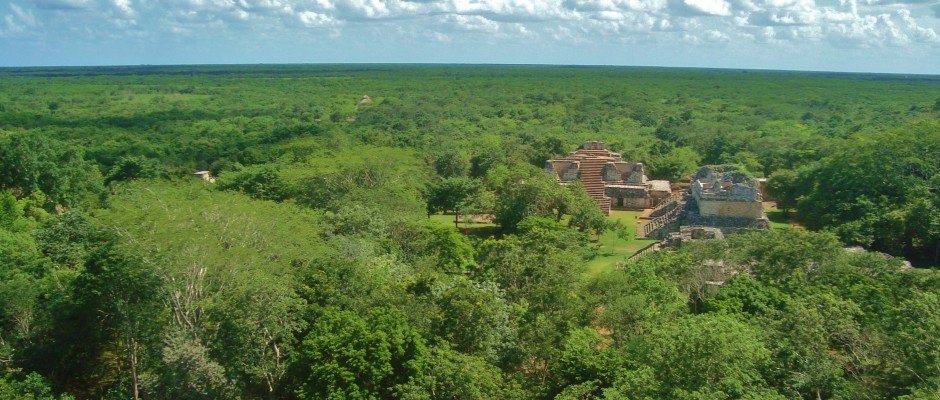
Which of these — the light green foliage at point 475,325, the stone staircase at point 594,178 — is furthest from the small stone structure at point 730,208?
the light green foliage at point 475,325

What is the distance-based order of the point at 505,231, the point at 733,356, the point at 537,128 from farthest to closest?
the point at 537,128
the point at 505,231
the point at 733,356

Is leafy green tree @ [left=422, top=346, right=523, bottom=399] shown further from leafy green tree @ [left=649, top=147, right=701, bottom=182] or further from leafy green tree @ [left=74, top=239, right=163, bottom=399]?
leafy green tree @ [left=649, top=147, right=701, bottom=182]

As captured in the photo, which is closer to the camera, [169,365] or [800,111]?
[169,365]

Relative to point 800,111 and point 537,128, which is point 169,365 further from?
point 800,111

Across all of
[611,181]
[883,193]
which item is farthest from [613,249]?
[883,193]

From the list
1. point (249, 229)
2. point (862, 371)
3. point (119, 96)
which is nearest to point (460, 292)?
point (249, 229)

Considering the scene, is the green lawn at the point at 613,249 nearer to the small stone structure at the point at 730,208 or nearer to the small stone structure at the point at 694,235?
the small stone structure at the point at 694,235
